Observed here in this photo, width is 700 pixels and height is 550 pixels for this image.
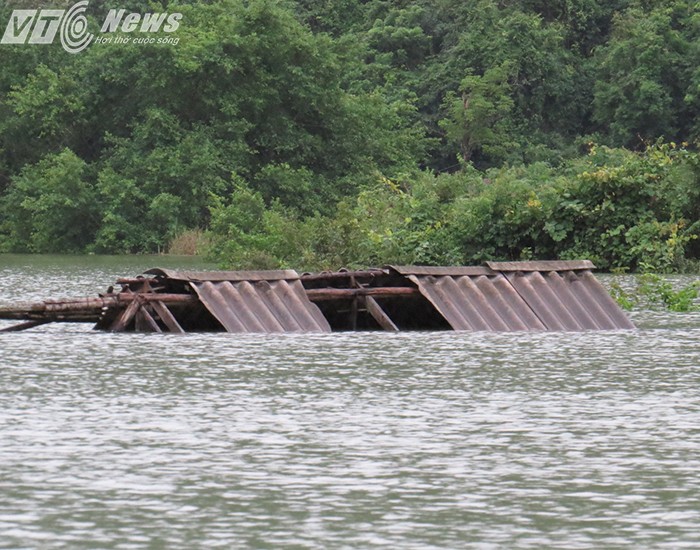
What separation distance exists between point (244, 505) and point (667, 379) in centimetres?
795

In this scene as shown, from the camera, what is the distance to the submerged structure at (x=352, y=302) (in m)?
22.7

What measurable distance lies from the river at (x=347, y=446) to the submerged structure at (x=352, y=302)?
1821mm

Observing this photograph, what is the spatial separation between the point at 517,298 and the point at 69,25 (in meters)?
49.2

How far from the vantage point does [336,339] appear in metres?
22.3

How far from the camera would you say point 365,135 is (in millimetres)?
65688

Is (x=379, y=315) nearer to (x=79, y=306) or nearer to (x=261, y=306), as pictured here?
(x=261, y=306)

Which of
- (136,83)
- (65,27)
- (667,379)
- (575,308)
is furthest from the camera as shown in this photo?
(65,27)

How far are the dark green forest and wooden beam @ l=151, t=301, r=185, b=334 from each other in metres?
12.9

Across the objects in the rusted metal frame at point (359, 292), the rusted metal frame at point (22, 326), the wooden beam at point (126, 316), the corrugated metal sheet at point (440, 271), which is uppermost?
the corrugated metal sheet at point (440, 271)

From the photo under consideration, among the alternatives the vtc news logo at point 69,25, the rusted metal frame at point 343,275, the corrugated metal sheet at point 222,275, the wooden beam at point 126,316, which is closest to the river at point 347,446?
the wooden beam at point 126,316

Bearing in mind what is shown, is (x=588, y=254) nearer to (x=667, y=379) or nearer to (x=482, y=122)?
(x=667, y=379)

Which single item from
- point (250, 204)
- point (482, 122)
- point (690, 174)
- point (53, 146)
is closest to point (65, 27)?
point (53, 146)

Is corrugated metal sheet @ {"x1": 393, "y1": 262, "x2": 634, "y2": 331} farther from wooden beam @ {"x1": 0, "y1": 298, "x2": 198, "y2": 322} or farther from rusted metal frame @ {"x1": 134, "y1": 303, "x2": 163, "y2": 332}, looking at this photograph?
rusted metal frame @ {"x1": 134, "y1": 303, "x2": 163, "y2": 332}

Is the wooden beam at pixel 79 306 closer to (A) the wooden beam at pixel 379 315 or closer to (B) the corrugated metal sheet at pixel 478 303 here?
(A) the wooden beam at pixel 379 315
